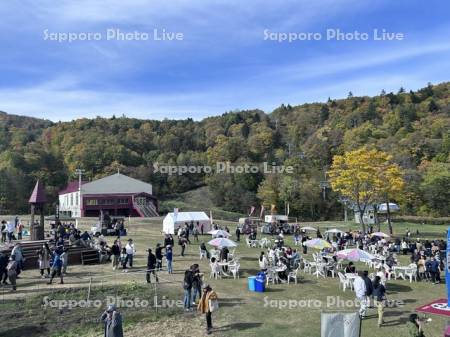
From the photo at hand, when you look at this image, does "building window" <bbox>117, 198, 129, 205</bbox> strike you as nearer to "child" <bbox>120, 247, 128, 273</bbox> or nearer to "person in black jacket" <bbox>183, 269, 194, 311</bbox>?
"child" <bbox>120, 247, 128, 273</bbox>

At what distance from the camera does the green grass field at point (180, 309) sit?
601 inches

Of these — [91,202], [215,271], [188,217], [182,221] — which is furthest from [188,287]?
[91,202]

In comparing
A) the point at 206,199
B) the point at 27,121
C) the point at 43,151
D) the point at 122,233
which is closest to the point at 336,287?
the point at 122,233

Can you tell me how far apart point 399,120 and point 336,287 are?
100 meters

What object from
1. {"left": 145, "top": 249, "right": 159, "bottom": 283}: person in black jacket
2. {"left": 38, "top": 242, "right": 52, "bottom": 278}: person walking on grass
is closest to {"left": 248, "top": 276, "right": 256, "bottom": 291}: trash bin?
{"left": 145, "top": 249, "right": 159, "bottom": 283}: person in black jacket

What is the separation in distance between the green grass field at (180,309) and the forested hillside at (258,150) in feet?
147

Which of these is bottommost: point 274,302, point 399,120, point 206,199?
point 274,302

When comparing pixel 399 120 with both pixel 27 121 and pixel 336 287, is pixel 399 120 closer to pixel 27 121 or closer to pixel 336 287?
pixel 336 287

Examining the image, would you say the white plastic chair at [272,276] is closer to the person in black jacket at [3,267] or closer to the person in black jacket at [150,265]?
the person in black jacket at [150,265]

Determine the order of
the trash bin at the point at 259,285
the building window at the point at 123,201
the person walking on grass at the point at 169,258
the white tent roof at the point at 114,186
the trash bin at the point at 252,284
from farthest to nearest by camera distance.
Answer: the building window at the point at 123,201 → the white tent roof at the point at 114,186 → the person walking on grass at the point at 169,258 → the trash bin at the point at 252,284 → the trash bin at the point at 259,285

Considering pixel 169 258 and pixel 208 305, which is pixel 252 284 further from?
pixel 208 305

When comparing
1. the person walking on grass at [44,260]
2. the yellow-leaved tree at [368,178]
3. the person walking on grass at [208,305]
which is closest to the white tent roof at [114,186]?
the yellow-leaved tree at [368,178]

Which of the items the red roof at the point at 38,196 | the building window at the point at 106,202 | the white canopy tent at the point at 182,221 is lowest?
the white canopy tent at the point at 182,221

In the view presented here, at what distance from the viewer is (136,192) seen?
7350 centimetres
